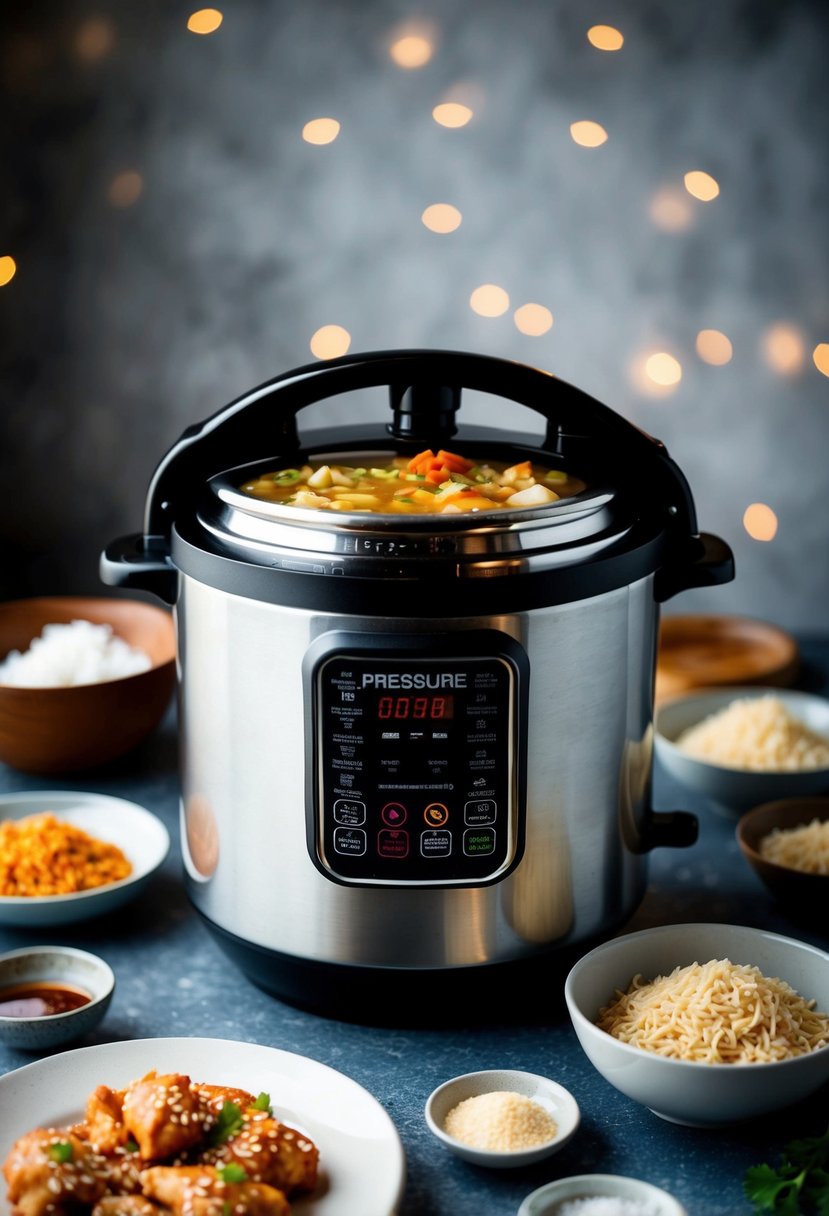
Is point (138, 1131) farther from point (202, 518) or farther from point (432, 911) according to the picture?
point (202, 518)

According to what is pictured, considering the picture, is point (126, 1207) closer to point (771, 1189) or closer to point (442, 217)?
point (771, 1189)

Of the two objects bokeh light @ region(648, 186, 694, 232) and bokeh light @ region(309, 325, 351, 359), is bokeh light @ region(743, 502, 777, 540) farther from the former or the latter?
bokeh light @ region(309, 325, 351, 359)

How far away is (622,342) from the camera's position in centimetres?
239

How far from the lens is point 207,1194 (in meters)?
0.96

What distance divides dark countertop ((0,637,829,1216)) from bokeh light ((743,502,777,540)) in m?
0.86

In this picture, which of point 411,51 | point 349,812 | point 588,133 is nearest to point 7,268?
point 411,51

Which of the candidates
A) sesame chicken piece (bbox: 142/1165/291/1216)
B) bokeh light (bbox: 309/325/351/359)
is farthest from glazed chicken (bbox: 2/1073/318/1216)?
bokeh light (bbox: 309/325/351/359)

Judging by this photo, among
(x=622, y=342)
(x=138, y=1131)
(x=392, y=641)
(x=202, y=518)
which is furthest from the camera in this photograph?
(x=622, y=342)

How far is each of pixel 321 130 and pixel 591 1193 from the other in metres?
1.80

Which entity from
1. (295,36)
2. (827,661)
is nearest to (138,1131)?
(827,661)

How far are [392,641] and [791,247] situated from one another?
151 centimetres

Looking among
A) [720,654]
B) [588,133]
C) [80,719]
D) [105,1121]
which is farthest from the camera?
[588,133]

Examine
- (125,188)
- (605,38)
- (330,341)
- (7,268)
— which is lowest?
(330,341)

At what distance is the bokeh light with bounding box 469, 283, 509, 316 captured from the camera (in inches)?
→ 93.4
